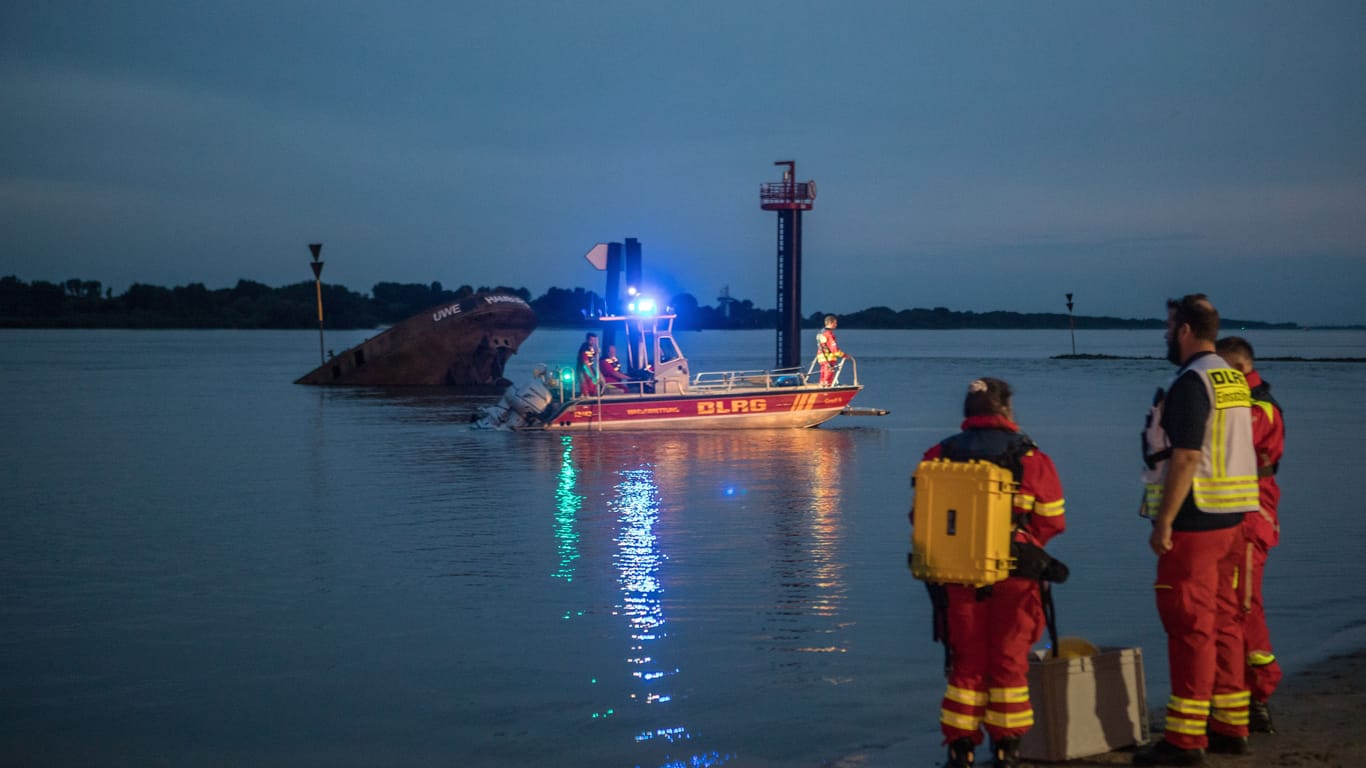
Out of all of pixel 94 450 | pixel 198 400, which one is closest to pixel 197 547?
pixel 94 450

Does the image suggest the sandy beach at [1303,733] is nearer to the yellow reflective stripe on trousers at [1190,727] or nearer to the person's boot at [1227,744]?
the person's boot at [1227,744]

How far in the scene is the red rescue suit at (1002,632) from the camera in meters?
4.93

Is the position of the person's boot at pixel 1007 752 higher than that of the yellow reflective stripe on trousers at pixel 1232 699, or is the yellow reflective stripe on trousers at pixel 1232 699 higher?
the yellow reflective stripe on trousers at pixel 1232 699

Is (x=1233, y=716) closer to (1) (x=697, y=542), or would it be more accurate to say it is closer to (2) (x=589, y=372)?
(1) (x=697, y=542)

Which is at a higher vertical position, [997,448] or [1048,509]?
[997,448]

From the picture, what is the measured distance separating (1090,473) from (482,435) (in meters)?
12.1

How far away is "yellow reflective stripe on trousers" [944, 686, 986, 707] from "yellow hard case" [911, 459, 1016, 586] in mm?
433

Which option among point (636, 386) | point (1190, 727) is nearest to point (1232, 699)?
point (1190, 727)

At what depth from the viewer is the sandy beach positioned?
5.24 metres

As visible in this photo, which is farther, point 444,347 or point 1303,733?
point 444,347

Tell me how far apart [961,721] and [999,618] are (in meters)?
0.44

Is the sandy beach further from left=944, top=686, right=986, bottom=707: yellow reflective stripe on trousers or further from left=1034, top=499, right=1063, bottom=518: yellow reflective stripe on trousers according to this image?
left=1034, top=499, right=1063, bottom=518: yellow reflective stripe on trousers

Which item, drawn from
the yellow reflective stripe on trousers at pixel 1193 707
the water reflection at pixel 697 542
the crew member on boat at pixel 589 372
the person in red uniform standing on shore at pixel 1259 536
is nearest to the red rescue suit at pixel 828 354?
the water reflection at pixel 697 542

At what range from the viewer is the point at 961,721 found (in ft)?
16.3
